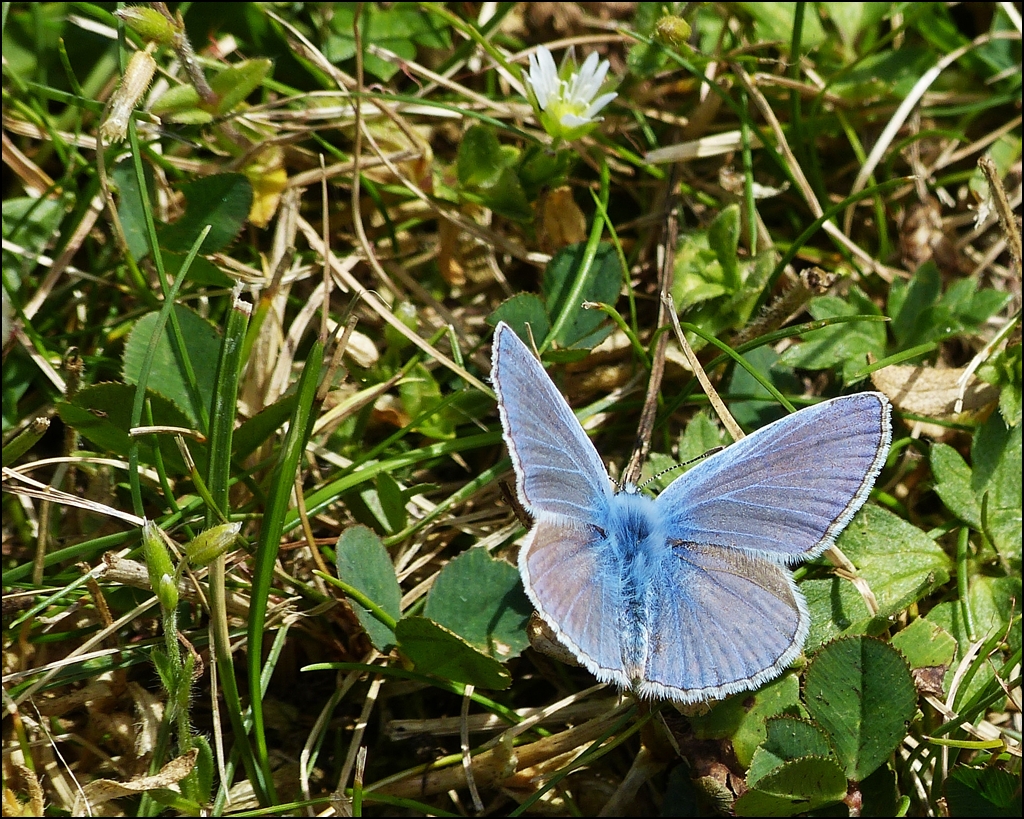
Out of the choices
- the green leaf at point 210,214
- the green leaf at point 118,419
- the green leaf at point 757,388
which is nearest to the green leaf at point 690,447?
the green leaf at point 757,388

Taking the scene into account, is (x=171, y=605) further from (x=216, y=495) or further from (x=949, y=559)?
(x=949, y=559)

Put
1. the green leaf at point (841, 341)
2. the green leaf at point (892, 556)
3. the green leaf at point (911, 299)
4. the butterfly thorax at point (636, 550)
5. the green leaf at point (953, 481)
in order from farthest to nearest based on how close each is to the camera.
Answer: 1. the green leaf at point (911, 299)
2. the green leaf at point (841, 341)
3. the green leaf at point (953, 481)
4. the green leaf at point (892, 556)
5. the butterfly thorax at point (636, 550)

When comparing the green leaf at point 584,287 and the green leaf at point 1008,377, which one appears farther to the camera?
the green leaf at point 584,287

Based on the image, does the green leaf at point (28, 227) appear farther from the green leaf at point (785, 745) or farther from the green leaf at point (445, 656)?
the green leaf at point (785, 745)

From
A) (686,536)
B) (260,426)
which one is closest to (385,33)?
(260,426)

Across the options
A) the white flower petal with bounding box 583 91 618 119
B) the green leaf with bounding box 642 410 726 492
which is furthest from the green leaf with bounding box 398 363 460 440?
the white flower petal with bounding box 583 91 618 119

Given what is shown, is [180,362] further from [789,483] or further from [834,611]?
[834,611]

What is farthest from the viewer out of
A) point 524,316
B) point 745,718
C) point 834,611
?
point 524,316
